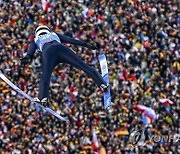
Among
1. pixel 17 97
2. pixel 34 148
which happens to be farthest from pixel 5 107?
pixel 34 148

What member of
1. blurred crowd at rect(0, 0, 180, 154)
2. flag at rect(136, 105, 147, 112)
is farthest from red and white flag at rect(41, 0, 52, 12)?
flag at rect(136, 105, 147, 112)

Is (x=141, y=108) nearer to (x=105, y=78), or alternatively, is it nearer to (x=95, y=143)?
(x=95, y=143)

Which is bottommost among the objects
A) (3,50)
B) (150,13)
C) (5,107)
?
(5,107)

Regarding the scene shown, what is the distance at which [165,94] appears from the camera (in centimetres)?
2545

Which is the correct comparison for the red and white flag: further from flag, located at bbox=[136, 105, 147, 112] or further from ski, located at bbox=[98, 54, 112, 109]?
ski, located at bbox=[98, 54, 112, 109]

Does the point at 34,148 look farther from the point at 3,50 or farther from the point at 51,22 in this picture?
the point at 51,22

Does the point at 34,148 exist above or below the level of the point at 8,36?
below

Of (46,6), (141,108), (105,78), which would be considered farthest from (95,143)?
(46,6)

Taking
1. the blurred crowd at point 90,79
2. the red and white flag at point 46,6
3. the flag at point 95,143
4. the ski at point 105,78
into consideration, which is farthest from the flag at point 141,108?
the ski at point 105,78

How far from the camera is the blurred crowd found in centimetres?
2330

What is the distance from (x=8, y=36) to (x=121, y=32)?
4.84 metres

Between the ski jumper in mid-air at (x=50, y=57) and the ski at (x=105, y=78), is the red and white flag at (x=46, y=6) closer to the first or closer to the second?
the ski at (x=105, y=78)

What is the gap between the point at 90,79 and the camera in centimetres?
2508

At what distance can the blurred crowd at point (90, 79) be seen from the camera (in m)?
23.3
